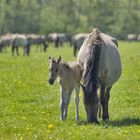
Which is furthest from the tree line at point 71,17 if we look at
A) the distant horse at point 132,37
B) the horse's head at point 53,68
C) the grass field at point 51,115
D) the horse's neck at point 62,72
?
the horse's head at point 53,68

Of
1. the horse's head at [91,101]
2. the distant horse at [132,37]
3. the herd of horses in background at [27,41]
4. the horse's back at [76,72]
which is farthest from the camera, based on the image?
the distant horse at [132,37]

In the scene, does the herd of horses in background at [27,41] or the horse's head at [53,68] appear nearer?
the horse's head at [53,68]

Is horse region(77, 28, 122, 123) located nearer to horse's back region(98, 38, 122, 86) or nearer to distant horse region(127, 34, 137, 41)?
horse's back region(98, 38, 122, 86)

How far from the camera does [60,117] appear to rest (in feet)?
44.8

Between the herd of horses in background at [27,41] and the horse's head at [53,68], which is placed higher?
the horse's head at [53,68]

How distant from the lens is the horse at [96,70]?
490 inches

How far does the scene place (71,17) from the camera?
11412 cm

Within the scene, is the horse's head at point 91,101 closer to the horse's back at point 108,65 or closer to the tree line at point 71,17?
the horse's back at point 108,65

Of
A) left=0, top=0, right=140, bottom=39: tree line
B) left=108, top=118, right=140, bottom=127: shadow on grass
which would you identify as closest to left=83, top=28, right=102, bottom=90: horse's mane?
left=108, top=118, right=140, bottom=127: shadow on grass

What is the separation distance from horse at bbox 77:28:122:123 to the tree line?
83.9 meters

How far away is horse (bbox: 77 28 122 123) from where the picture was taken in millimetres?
12453

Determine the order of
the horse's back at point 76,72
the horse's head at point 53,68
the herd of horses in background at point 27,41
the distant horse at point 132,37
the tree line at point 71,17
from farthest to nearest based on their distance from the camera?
the distant horse at point 132,37 → the tree line at point 71,17 → the herd of horses in background at point 27,41 → the horse's back at point 76,72 → the horse's head at point 53,68

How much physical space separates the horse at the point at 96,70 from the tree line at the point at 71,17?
83861mm

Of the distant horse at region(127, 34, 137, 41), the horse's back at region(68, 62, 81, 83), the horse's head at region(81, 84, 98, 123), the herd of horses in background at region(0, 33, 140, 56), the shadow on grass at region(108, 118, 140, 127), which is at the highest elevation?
the horse's back at region(68, 62, 81, 83)
